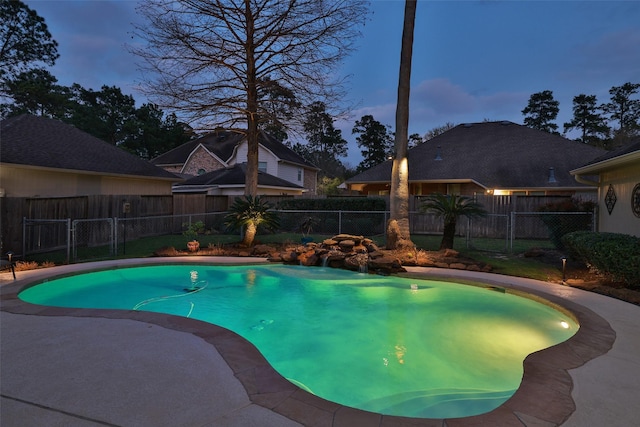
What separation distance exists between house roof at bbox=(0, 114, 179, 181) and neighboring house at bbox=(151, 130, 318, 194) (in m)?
10.7

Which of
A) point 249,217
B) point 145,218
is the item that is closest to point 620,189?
point 249,217

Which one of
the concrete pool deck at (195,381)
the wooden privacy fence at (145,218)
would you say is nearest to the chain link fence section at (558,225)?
the wooden privacy fence at (145,218)

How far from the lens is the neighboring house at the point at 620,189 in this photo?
8492 millimetres

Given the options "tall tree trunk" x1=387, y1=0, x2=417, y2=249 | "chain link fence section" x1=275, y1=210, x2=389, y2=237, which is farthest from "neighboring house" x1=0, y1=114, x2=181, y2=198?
"tall tree trunk" x1=387, y1=0, x2=417, y2=249

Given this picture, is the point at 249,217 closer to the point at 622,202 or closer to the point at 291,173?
the point at 622,202

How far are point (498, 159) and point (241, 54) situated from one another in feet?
53.1

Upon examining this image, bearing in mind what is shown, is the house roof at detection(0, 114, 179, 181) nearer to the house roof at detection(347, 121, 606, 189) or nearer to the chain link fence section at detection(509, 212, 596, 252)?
the house roof at detection(347, 121, 606, 189)

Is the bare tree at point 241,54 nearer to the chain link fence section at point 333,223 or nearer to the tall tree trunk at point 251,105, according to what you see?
the tall tree trunk at point 251,105

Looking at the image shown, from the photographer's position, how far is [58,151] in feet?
47.6

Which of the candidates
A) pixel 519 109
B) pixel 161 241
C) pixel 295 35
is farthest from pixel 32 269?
pixel 519 109

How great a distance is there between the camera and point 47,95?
25.8 meters

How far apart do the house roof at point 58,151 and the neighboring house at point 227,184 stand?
4586 mm

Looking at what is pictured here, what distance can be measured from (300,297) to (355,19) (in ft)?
40.0

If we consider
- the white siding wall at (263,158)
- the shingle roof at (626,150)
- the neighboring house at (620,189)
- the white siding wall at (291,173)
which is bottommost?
the neighboring house at (620,189)
